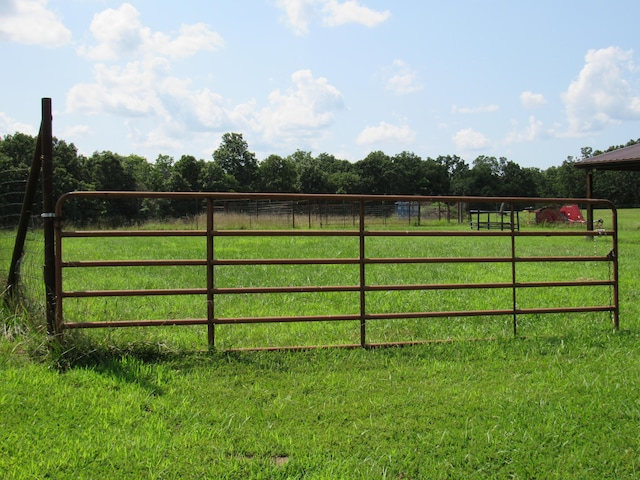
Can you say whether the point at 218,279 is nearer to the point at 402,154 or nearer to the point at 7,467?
the point at 7,467

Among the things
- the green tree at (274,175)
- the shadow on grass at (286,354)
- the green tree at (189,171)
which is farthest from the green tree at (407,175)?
the shadow on grass at (286,354)

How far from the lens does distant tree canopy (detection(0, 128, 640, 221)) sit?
157ft

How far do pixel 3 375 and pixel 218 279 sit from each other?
5482mm

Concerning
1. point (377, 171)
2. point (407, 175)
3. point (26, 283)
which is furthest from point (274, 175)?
point (26, 283)

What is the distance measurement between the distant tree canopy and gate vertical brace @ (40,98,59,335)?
24224 mm

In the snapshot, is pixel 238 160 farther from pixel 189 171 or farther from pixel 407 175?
pixel 407 175

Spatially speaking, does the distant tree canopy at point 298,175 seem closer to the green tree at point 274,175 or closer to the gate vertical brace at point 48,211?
the green tree at point 274,175

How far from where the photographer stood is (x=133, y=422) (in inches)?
144

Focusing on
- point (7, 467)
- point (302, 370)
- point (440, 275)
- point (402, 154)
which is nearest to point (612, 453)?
point (302, 370)

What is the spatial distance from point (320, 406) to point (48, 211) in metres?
3.04

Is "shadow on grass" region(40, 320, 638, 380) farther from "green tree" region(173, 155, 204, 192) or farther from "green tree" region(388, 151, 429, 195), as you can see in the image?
"green tree" region(388, 151, 429, 195)

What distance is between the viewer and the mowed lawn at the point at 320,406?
10.3 ft

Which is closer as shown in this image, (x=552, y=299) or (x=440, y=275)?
(x=552, y=299)

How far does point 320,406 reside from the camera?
399 cm
